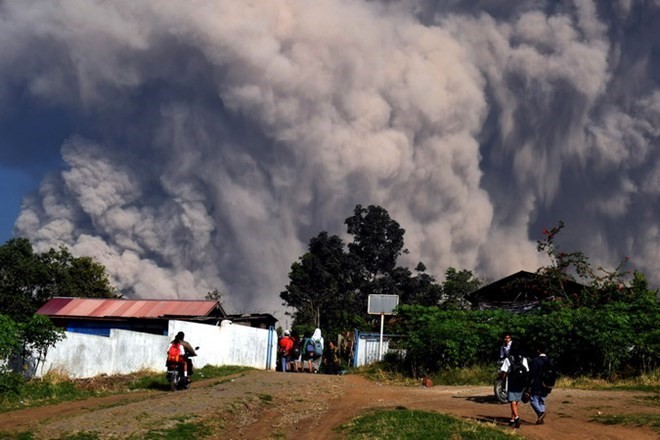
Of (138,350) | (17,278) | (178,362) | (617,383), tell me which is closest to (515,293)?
(617,383)

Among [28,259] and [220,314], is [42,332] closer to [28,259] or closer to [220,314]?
[220,314]

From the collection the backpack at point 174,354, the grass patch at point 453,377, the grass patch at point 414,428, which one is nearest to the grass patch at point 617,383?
the grass patch at point 453,377

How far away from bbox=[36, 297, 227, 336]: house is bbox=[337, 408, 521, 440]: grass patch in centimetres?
A: 2623

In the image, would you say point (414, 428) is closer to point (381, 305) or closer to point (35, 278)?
point (381, 305)

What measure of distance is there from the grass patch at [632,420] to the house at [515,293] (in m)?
24.4

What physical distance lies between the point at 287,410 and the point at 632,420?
8536mm

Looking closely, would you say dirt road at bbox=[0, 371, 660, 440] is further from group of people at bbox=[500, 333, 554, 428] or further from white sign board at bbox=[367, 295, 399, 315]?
white sign board at bbox=[367, 295, 399, 315]

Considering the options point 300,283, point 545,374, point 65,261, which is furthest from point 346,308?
point 545,374

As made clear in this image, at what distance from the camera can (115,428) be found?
1451cm

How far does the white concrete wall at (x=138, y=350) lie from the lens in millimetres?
24500

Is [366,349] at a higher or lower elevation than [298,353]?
higher

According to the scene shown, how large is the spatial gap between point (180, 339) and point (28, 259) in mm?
43944

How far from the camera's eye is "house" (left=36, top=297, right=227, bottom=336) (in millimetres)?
42469

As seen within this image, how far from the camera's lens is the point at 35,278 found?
61.2 meters
